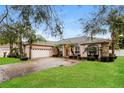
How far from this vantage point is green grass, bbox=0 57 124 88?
6953 millimetres

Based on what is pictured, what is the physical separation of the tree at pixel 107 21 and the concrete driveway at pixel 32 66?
247 centimetres

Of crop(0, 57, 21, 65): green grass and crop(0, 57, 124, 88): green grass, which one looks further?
crop(0, 57, 21, 65): green grass

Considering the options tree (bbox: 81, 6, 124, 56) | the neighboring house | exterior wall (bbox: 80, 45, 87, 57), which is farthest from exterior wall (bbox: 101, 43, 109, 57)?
tree (bbox: 81, 6, 124, 56)

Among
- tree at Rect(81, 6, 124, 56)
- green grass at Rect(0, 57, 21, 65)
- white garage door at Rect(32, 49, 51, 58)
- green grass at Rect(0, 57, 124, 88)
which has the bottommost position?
green grass at Rect(0, 57, 124, 88)

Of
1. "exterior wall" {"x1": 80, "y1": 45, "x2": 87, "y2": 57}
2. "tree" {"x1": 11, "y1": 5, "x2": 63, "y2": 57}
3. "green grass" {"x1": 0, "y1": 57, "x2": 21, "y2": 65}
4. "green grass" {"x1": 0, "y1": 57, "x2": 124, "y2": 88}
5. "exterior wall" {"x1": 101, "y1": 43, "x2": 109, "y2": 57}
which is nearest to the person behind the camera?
"tree" {"x1": 11, "y1": 5, "x2": 63, "y2": 57}

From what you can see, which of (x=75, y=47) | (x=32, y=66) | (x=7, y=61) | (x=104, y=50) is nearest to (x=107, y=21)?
(x=104, y=50)

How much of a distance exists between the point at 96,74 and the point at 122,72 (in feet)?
2.86

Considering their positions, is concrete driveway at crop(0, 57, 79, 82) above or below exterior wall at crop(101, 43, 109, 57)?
below

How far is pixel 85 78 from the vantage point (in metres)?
7.67

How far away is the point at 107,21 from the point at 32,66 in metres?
4.27

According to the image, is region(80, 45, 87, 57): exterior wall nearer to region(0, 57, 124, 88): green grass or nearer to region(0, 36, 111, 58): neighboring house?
region(0, 36, 111, 58): neighboring house

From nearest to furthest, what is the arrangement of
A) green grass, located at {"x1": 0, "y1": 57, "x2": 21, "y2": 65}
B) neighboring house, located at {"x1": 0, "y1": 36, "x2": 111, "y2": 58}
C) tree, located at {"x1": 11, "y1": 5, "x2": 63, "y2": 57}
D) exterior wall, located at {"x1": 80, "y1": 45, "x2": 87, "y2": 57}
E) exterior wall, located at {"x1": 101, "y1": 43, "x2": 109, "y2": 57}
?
tree, located at {"x1": 11, "y1": 5, "x2": 63, "y2": 57} → neighboring house, located at {"x1": 0, "y1": 36, "x2": 111, "y2": 58} → exterior wall, located at {"x1": 101, "y1": 43, "x2": 109, "y2": 57} → exterior wall, located at {"x1": 80, "y1": 45, "x2": 87, "y2": 57} → green grass, located at {"x1": 0, "y1": 57, "x2": 21, "y2": 65}

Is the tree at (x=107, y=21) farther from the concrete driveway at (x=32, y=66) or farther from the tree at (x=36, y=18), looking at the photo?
the concrete driveway at (x=32, y=66)

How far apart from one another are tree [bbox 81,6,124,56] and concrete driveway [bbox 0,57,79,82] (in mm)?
2467
